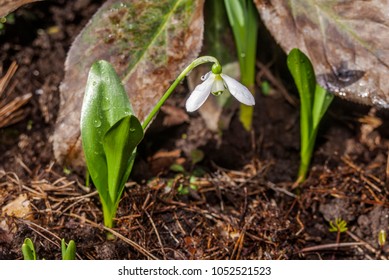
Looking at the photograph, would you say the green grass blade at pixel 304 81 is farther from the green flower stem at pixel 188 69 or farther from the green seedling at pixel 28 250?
the green seedling at pixel 28 250

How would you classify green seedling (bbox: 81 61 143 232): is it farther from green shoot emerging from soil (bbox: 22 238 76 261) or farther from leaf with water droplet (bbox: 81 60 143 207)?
green shoot emerging from soil (bbox: 22 238 76 261)

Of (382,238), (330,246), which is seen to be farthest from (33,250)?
(382,238)

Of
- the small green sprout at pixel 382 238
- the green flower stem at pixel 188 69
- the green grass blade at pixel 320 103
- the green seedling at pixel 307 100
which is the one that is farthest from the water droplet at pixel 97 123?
the small green sprout at pixel 382 238

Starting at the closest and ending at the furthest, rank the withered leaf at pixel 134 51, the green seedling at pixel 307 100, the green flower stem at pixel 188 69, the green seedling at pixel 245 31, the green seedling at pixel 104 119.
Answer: the green flower stem at pixel 188 69, the green seedling at pixel 104 119, the green seedling at pixel 307 100, the withered leaf at pixel 134 51, the green seedling at pixel 245 31

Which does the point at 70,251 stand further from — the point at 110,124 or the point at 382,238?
the point at 382,238

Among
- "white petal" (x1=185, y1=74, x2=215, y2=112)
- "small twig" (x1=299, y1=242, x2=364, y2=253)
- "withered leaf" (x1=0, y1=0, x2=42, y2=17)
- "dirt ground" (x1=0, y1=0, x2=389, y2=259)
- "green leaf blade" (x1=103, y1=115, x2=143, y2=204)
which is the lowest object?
"small twig" (x1=299, y1=242, x2=364, y2=253)

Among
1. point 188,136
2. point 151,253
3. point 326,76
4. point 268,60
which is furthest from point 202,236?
point 268,60

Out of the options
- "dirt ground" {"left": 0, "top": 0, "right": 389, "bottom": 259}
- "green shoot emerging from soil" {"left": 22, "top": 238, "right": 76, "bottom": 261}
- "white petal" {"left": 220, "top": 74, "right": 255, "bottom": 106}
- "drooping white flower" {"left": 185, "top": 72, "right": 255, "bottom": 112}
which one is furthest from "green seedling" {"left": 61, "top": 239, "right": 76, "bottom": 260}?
"white petal" {"left": 220, "top": 74, "right": 255, "bottom": 106}
